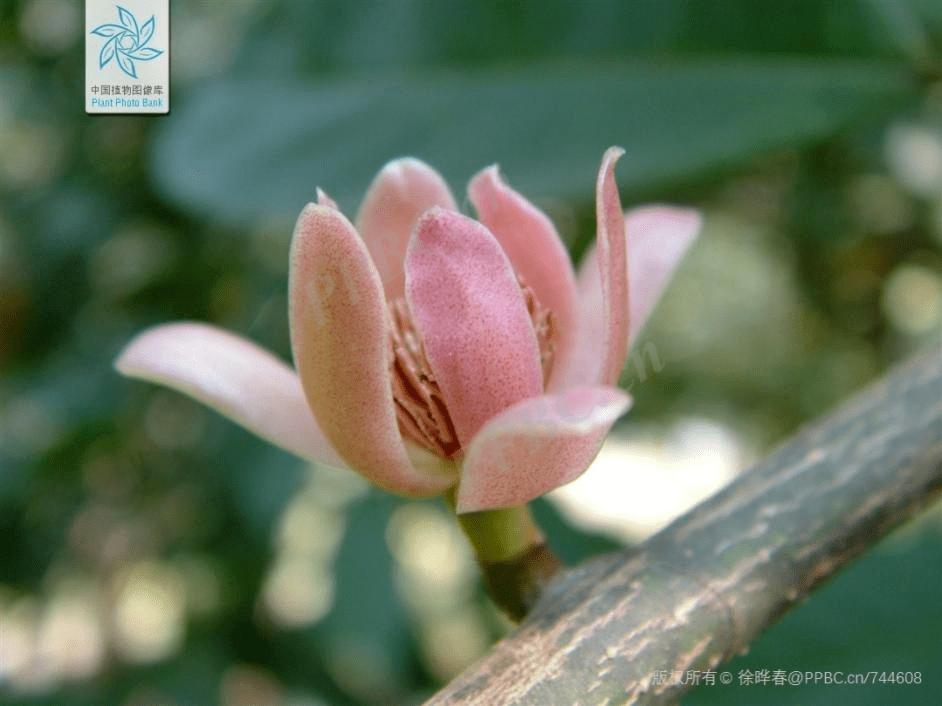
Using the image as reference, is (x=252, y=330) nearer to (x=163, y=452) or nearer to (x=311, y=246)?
(x=163, y=452)

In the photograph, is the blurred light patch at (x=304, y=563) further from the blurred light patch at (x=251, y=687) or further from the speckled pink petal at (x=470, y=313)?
the speckled pink petal at (x=470, y=313)

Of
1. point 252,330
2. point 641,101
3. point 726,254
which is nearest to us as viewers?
point 641,101

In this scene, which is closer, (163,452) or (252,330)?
(252,330)

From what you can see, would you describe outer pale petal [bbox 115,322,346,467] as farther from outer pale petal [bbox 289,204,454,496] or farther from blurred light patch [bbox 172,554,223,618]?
blurred light patch [bbox 172,554,223,618]

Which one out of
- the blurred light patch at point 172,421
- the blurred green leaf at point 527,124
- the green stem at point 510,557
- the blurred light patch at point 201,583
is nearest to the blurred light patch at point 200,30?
the blurred light patch at point 172,421

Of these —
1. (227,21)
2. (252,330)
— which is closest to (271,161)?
(252,330)

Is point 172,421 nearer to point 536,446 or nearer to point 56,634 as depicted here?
point 56,634
